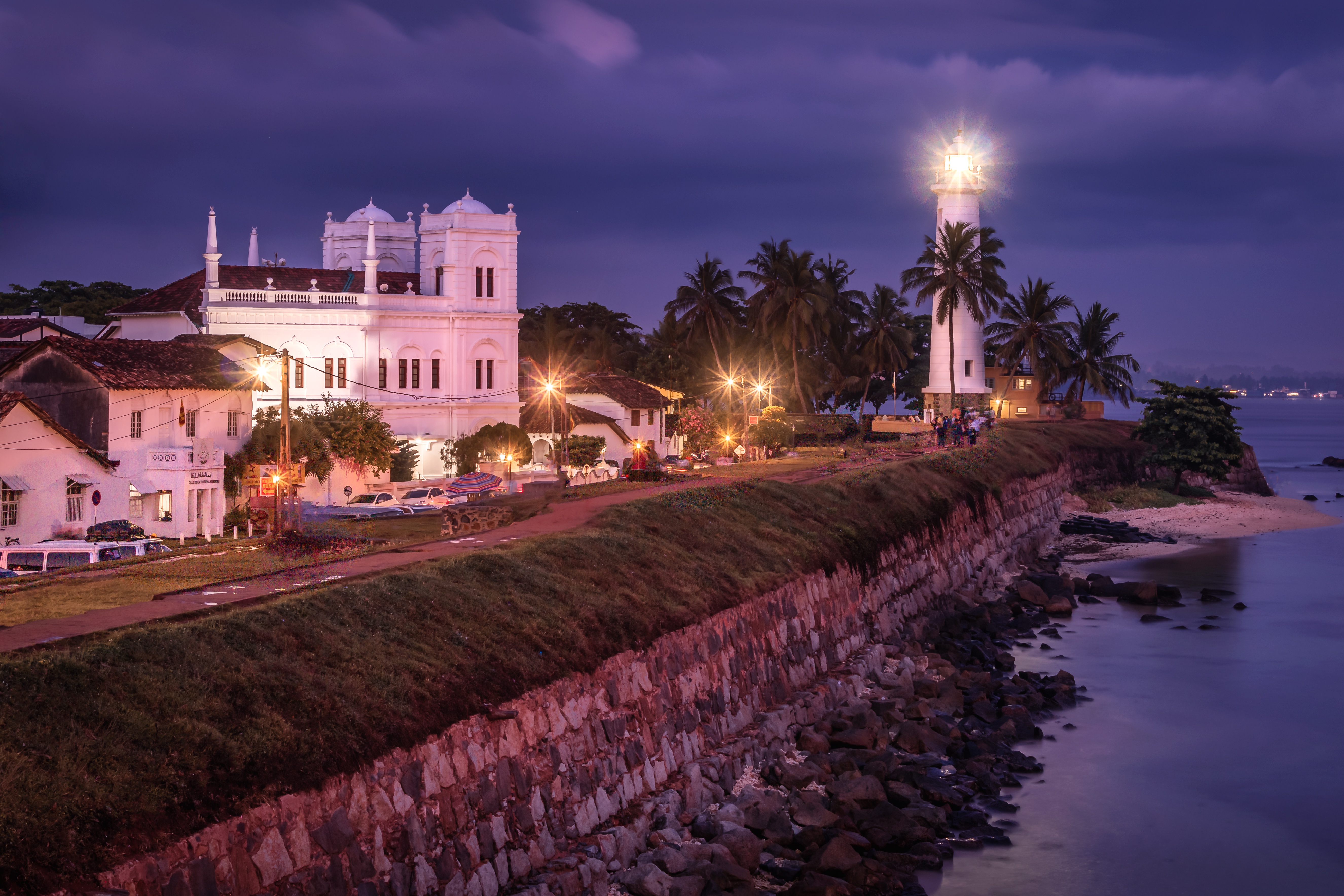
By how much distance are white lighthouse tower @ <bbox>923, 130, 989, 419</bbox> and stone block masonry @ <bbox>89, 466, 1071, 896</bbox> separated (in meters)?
55.9

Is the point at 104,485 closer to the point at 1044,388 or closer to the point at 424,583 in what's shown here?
the point at 424,583

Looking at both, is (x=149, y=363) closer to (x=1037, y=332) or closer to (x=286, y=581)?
(x=286, y=581)

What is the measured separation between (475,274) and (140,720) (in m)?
52.4

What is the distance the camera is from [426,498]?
4925 centimetres

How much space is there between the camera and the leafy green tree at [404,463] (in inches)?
2288

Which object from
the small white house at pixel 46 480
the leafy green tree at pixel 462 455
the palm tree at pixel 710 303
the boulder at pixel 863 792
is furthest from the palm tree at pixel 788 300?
the boulder at pixel 863 792

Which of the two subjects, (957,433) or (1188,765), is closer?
(1188,765)

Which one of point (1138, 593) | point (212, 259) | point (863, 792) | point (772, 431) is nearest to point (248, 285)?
point (212, 259)

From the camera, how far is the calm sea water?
2067cm

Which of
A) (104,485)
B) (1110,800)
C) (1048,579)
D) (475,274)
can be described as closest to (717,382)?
(475,274)

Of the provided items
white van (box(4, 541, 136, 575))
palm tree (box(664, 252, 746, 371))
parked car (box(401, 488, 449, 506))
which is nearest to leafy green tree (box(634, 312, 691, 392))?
palm tree (box(664, 252, 746, 371))

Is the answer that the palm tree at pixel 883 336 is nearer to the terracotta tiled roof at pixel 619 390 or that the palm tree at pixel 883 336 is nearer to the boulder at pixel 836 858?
the terracotta tiled roof at pixel 619 390

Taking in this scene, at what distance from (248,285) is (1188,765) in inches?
1914

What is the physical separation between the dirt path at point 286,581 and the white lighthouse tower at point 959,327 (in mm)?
54279
